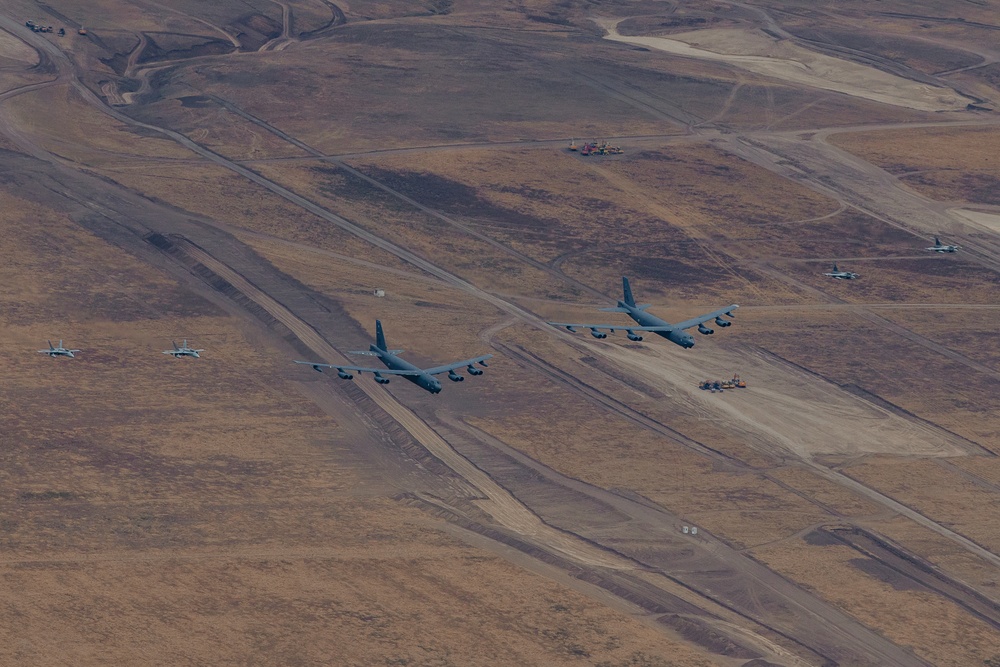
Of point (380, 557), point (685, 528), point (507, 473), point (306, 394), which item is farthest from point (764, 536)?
point (306, 394)

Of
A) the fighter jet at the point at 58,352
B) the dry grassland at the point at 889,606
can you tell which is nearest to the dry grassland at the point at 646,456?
the dry grassland at the point at 889,606

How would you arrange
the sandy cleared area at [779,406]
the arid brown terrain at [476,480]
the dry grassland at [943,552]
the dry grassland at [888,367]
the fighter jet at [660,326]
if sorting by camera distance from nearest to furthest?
the arid brown terrain at [476,480], the dry grassland at [943,552], the fighter jet at [660,326], the sandy cleared area at [779,406], the dry grassland at [888,367]

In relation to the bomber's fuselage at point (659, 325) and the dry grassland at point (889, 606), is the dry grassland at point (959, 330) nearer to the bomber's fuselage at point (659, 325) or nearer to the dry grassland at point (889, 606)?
the bomber's fuselage at point (659, 325)

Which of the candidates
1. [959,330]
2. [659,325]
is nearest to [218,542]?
[659,325]

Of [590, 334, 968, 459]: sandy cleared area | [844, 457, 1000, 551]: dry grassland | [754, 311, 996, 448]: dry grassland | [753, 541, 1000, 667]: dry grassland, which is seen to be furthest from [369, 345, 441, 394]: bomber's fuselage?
[754, 311, 996, 448]: dry grassland

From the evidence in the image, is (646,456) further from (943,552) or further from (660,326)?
(943,552)

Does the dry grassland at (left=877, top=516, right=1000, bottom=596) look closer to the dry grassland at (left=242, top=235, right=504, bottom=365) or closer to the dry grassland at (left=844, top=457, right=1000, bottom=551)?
the dry grassland at (left=844, top=457, right=1000, bottom=551)

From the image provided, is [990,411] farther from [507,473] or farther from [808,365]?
[507,473]

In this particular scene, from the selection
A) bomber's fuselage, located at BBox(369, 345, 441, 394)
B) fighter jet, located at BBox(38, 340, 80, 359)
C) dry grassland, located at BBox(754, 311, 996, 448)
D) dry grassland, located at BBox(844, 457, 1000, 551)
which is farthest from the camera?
dry grassland, located at BBox(754, 311, 996, 448)
